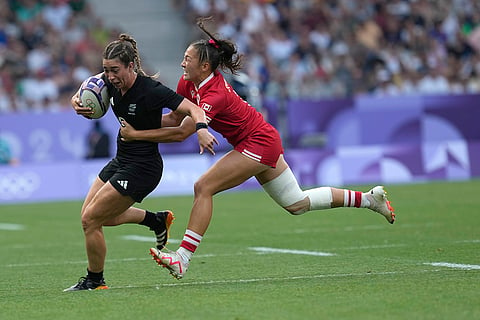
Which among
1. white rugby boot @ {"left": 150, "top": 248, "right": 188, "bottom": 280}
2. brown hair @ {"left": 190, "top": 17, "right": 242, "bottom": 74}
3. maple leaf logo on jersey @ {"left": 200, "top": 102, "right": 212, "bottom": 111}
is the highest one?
brown hair @ {"left": 190, "top": 17, "right": 242, "bottom": 74}

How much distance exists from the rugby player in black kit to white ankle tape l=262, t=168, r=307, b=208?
43.4 inches

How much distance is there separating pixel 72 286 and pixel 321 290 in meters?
2.29

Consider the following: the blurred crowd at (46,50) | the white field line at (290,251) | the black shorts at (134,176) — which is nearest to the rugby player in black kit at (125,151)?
the black shorts at (134,176)

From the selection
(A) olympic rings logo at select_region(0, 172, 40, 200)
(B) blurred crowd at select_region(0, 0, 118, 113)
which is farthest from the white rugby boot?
(B) blurred crowd at select_region(0, 0, 118, 113)

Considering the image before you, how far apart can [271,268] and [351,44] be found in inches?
757

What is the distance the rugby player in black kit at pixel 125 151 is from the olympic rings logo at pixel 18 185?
41.2 ft

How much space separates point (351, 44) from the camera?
92.2ft

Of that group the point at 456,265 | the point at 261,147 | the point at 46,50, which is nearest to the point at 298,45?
the point at 46,50

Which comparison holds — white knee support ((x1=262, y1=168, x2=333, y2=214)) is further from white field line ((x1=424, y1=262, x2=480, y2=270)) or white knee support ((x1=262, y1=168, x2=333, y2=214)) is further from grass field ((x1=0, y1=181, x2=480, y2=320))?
white field line ((x1=424, y1=262, x2=480, y2=270))

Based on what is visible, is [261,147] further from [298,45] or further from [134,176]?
[298,45]

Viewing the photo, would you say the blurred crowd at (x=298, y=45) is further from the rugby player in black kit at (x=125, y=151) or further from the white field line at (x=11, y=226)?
the rugby player in black kit at (x=125, y=151)

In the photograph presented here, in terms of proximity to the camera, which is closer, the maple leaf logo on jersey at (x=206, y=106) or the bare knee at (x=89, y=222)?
the bare knee at (x=89, y=222)

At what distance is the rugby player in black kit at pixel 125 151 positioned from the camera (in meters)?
8.32

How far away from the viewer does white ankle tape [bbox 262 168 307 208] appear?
9094 mm
